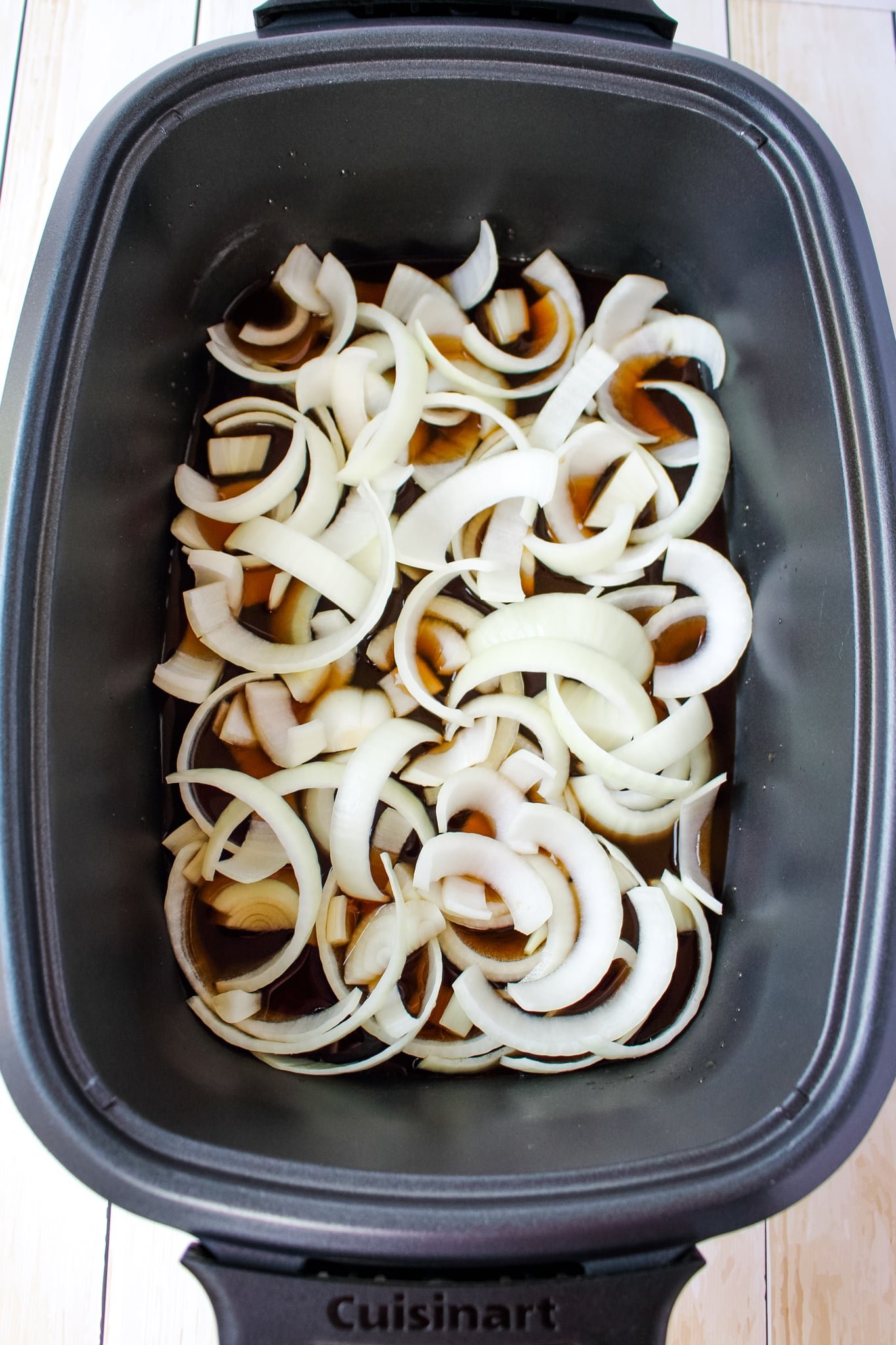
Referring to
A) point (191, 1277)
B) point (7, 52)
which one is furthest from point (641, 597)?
point (7, 52)

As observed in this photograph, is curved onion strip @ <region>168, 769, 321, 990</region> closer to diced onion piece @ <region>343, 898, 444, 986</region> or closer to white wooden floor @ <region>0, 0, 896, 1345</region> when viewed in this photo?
diced onion piece @ <region>343, 898, 444, 986</region>

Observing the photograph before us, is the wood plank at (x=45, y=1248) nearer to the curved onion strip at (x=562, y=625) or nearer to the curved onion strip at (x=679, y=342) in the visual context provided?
the curved onion strip at (x=562, y=625)

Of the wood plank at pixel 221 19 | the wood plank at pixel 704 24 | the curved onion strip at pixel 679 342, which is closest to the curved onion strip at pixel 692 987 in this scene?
the curved onion strip at pixel 679 342

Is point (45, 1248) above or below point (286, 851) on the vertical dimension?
below

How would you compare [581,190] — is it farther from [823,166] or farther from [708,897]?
[708,897]

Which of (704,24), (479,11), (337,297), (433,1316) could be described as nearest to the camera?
(433,1316)

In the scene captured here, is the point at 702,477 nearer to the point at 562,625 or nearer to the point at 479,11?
the point at 562,625
